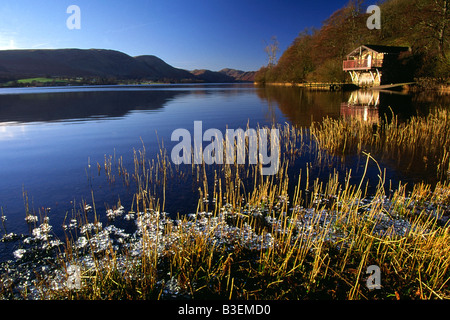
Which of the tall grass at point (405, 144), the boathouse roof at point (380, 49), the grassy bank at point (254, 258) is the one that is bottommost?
the grassy bank at point (254, 258)

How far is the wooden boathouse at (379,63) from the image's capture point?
194 feet

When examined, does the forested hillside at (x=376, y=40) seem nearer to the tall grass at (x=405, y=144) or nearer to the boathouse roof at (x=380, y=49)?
the boathouse roof at (x=380, y=49)

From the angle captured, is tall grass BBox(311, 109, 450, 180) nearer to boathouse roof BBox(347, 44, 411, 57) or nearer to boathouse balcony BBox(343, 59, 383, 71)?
boathouse balcony BBox(343, 59, 383, 71)

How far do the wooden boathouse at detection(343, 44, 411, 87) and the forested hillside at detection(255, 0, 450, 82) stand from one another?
1742 mm

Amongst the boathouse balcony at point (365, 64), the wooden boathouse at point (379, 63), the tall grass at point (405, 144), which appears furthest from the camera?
the wooden boathouse at point (379, 63)

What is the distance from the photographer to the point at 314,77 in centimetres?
8781

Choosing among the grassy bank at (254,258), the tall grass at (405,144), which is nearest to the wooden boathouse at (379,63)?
the tall grass at (405,144)

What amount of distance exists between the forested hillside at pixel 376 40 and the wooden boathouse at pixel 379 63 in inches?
68.6

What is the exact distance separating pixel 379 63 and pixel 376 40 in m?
33.1

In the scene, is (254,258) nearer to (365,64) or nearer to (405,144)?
(405,144)

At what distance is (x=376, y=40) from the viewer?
8406cm

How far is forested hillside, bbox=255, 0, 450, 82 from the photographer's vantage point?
177 ft

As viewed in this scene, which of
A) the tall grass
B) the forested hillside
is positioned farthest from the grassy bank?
the forested hillside
